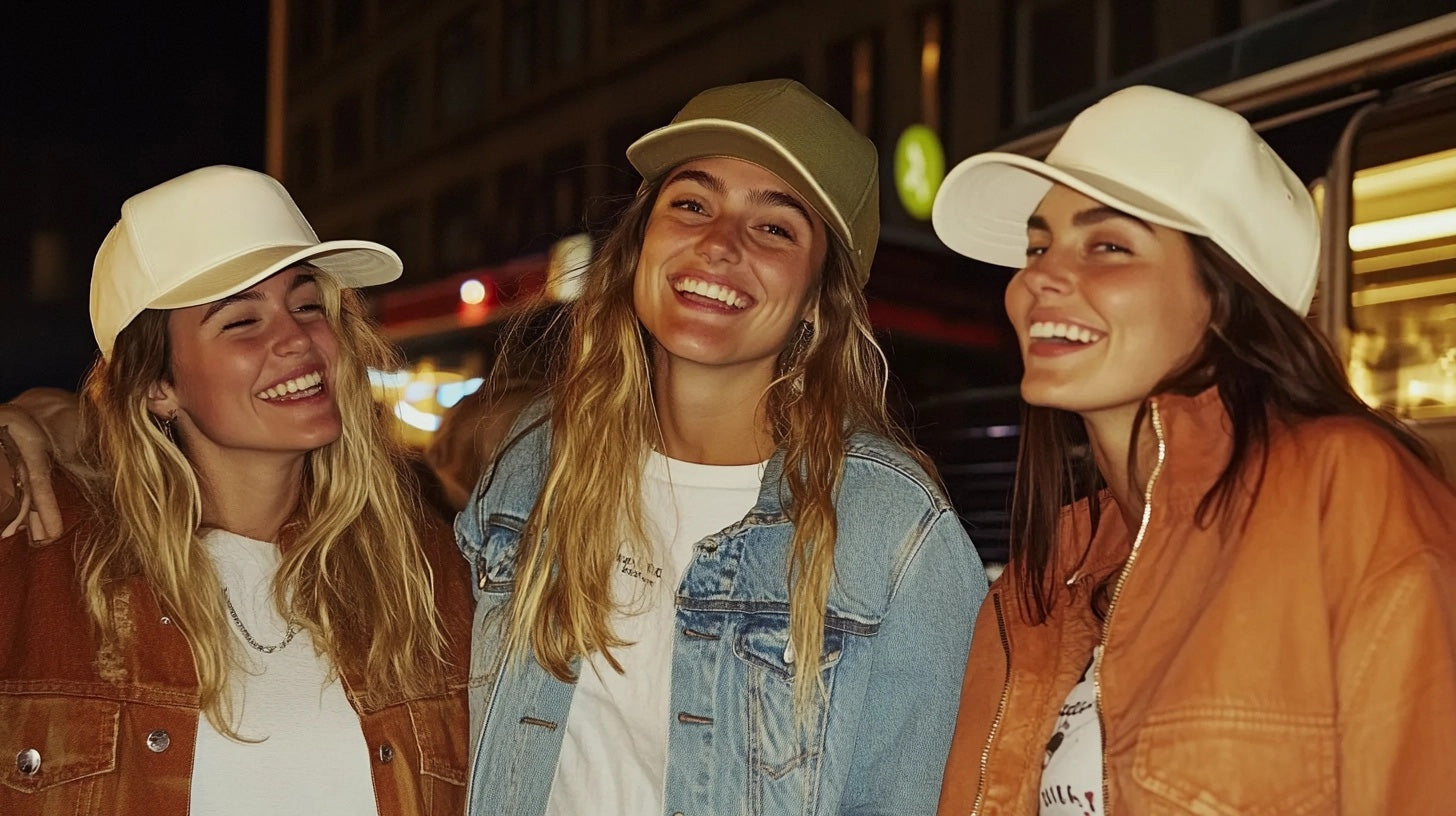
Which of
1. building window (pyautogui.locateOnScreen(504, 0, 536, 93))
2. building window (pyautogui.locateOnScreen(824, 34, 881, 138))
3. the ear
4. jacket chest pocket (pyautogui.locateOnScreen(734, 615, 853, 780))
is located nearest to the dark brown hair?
jacket chest pocket (pyautogui.locateOnScreen(734, 615, 853, 780))

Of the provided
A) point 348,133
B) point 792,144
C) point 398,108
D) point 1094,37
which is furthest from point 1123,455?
point 348,133

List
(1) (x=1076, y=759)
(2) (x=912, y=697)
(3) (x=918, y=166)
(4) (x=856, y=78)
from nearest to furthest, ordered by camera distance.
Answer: (1) (x=1076, y=759)
(2) (x=912, y=697)
(3) (x=918, y=166)
(4) (x=856, y=78)

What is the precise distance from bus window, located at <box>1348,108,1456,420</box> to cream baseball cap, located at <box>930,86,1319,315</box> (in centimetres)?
123

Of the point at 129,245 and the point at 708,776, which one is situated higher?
the point at 129,245

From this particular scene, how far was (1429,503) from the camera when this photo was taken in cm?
167

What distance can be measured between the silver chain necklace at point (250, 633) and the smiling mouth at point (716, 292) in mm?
984

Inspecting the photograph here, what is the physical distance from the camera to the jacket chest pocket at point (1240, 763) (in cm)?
166

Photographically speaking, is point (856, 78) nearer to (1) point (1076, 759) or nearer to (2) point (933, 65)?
(2) point (933, 65)

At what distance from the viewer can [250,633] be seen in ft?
7.98

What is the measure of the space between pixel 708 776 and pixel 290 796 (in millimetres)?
727

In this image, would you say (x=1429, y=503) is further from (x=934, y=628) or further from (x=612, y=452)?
(x=612, y=452)

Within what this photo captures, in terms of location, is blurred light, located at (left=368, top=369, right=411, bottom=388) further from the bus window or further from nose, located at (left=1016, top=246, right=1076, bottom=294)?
the bus window

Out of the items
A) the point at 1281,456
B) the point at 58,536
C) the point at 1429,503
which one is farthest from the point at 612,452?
the point at 1429,503

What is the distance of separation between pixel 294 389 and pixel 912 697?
132cm
